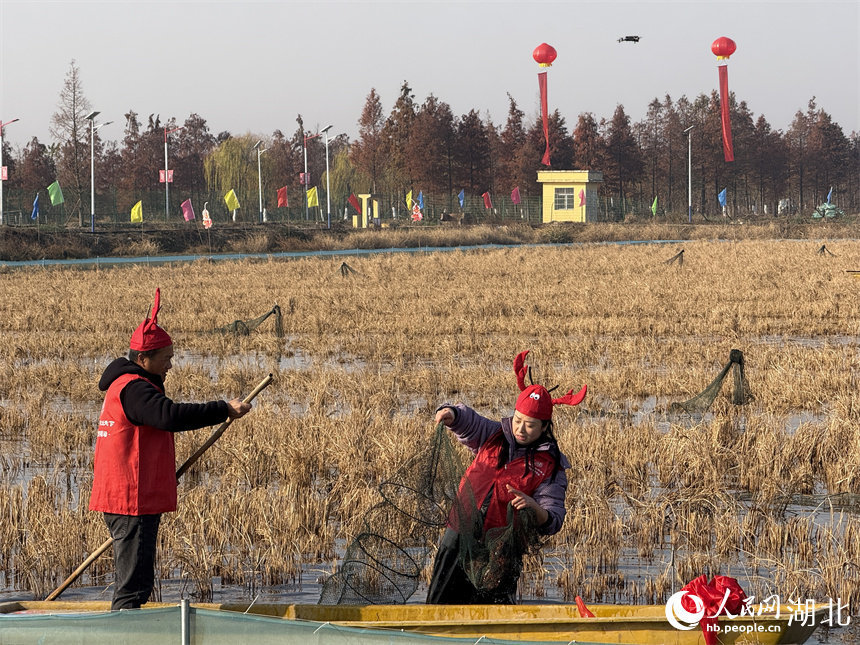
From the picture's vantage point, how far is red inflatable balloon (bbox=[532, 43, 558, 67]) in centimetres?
5519

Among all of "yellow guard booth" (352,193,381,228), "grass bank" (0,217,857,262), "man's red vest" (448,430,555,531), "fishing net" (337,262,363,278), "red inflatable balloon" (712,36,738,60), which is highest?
"red inflatable balloon" (712,36,738,60)

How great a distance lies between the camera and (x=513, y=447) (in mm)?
5336

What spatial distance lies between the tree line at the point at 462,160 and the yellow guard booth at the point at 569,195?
23.7ft

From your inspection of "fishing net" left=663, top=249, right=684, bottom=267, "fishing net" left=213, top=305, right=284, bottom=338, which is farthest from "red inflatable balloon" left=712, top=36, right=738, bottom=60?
"fishing net" left=213, top=305, right=284, bottom=338

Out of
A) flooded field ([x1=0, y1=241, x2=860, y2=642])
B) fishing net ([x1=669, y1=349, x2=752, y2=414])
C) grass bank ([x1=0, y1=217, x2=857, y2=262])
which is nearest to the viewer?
flooded field ([x1=0, y1=241, x2=860, y2=642])

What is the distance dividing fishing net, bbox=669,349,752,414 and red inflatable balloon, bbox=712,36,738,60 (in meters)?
44.0

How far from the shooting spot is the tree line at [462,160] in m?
84.4

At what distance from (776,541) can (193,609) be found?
4.12 meters

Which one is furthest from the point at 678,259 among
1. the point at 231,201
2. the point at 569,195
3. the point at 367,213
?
the point at 569,195

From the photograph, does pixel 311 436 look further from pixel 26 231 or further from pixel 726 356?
pixel 26 231

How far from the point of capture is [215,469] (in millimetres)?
9109

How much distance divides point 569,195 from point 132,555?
7466cm

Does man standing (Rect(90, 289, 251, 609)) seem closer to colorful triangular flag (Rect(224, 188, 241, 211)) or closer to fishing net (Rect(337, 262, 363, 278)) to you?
fishing net (Rect(337, 262, 363, 278))

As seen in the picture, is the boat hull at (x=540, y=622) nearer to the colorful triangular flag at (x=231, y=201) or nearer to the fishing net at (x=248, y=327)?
the fishing net at (x=248, y=327)
